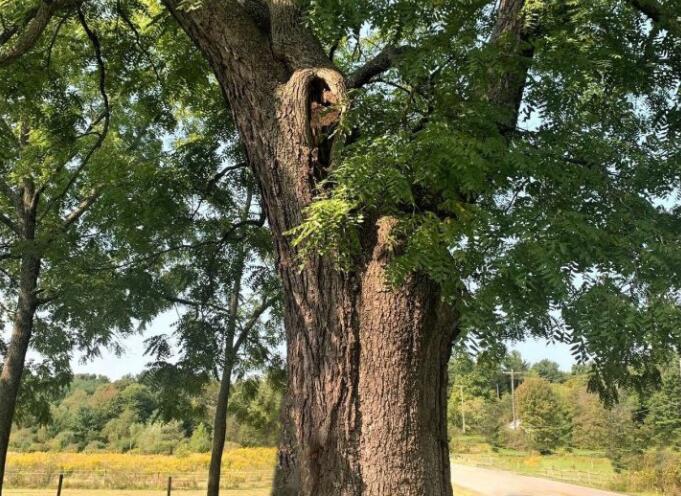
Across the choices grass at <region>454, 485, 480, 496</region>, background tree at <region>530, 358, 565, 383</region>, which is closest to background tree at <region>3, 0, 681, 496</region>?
grass at <region>454, 485, 480, 496</region>

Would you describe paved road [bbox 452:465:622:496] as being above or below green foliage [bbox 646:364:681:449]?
below

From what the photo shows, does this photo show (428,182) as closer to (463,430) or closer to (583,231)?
(583,231)

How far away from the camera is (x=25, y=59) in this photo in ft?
20.9

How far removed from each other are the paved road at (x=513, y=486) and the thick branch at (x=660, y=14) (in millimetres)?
18216

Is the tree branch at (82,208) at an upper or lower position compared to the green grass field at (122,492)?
upper

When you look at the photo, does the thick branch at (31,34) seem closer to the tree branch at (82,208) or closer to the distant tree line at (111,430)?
the tree branch at (82,208)

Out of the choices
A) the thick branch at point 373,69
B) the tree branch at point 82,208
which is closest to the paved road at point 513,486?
the tree branch at point 82,208

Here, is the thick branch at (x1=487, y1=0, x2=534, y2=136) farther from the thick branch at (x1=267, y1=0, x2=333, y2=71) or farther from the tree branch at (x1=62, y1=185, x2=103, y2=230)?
the tree branch at (x1=62, y1=185, x2=103, y2=230)

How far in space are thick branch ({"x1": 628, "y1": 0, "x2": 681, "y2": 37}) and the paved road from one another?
59.8ft

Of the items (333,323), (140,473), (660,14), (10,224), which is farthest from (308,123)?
(140,473)

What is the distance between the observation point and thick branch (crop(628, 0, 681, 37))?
346cm

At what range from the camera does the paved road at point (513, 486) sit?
2059cm

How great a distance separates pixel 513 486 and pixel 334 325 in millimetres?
23223

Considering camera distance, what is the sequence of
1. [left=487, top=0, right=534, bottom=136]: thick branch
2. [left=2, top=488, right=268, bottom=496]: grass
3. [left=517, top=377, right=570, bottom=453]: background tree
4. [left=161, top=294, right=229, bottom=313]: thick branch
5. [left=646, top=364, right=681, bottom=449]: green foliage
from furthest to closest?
[left=517, top=377, right=570, bottom=453]: background tree
[left=646, top=364, right=681, bottom=449]: green foliage
[left=2, top=488, right=268, bottom=496]: grass
[left=161, top=294, right=229, bottom=313]: thick branch
[left=487, top=0, right=534, bottom=136]: thick branch
